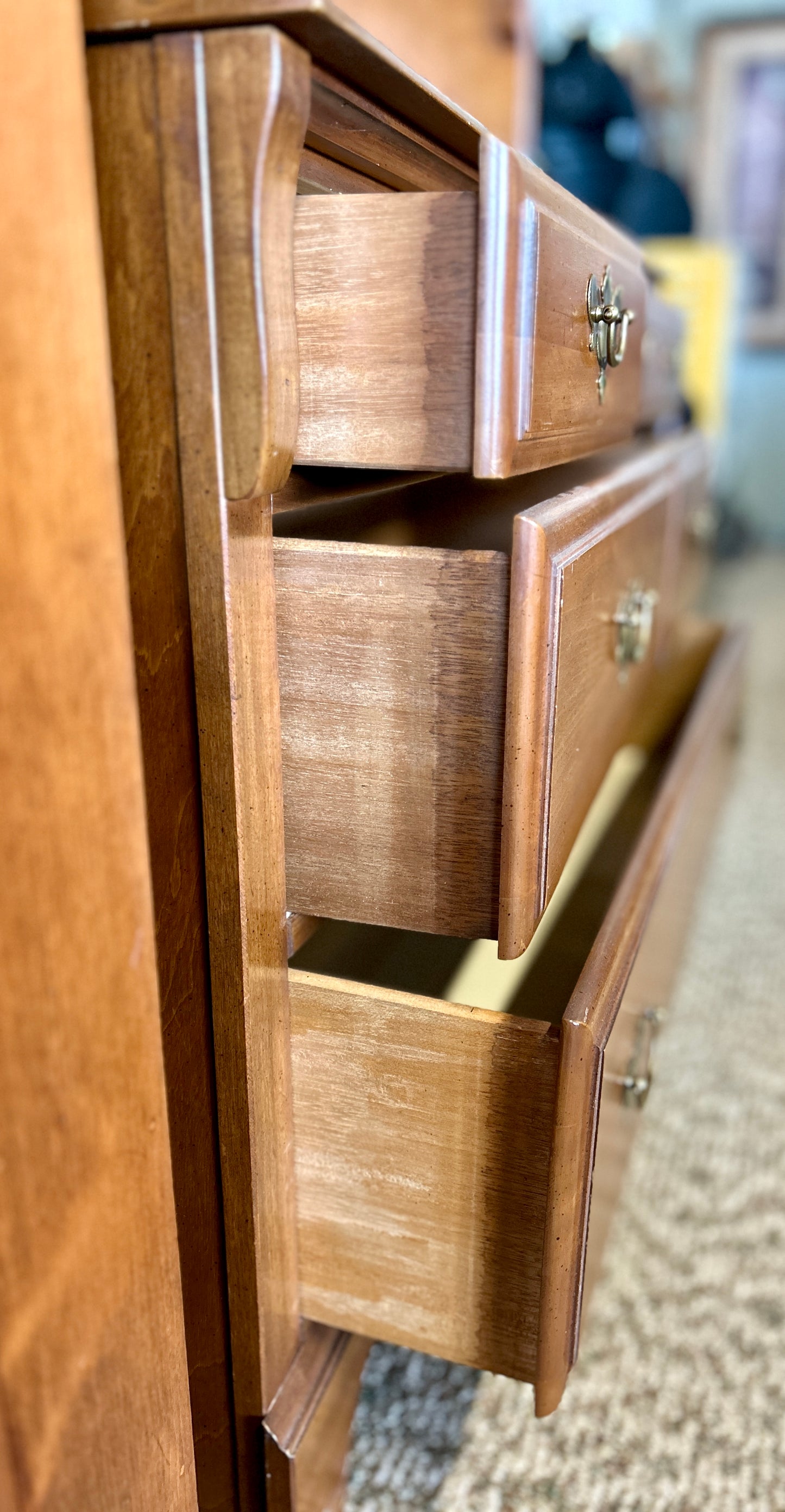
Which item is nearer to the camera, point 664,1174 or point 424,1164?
point 424,1164

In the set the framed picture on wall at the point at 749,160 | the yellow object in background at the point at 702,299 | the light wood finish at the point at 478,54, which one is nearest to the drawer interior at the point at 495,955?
the light wood finish at the point at 478,54

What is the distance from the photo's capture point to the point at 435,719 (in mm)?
427

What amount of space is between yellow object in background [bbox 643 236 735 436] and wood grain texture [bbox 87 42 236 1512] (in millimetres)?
2129

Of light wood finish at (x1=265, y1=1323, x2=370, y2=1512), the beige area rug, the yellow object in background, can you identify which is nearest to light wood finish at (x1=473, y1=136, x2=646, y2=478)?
light wood finish at (x1=265, y1=1323, x2=370, y2=1512)

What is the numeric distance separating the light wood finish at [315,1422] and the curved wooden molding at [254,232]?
0.41 m

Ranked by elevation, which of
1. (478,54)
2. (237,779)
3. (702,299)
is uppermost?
(478,54)

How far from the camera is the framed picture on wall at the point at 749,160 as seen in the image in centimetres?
322

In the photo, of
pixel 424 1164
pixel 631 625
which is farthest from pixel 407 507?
pixel 424 1164

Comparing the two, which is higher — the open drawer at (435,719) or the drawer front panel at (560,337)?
the drawer front panel at (560,337)

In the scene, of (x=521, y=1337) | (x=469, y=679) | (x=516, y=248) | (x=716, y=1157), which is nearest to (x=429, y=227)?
(x=516, y=248)

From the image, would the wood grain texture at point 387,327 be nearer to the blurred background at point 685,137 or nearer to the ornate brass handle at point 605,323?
the ornate brass handle at point 605,323

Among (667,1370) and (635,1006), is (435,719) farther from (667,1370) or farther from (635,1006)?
(667,1370)

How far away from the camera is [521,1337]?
1.58 ft

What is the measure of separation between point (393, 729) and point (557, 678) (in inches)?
2.8
